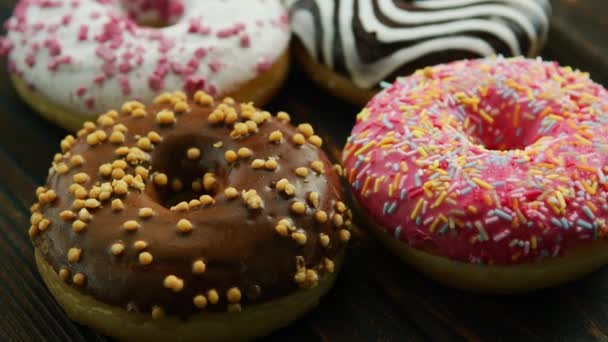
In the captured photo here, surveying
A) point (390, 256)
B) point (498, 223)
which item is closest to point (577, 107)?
point (498, 223)

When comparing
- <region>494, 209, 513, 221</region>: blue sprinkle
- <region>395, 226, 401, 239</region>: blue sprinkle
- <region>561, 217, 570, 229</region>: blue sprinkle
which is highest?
<region>494, 209, 513, 221</region>: blue sprinkle

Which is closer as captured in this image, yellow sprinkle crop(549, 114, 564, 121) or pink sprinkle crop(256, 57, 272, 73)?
yellow sprinkle crop(549, 114, 564, 121)

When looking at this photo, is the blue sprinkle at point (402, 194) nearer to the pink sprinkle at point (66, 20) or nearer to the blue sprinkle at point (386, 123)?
the blue sprinkle at point (386, 123)

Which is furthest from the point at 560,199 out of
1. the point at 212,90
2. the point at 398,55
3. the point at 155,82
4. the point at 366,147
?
the point at 155,82

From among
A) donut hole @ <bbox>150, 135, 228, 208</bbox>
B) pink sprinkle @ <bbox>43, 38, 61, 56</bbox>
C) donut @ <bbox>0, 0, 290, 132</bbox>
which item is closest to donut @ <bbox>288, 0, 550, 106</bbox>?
donut @ <bbox>0, 0, 290, 132</bbox>

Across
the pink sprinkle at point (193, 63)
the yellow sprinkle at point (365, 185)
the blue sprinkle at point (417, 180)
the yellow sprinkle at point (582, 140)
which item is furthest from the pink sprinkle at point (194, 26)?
the yellow sprinkle at point (582, 140)

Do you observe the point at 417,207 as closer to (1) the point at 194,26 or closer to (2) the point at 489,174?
(2) the point at 489,174

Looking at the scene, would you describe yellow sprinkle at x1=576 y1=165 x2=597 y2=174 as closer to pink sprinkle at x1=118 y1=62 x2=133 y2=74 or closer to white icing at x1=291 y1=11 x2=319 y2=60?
white icing at x1=291 y1=11 x2=319 y2=60
